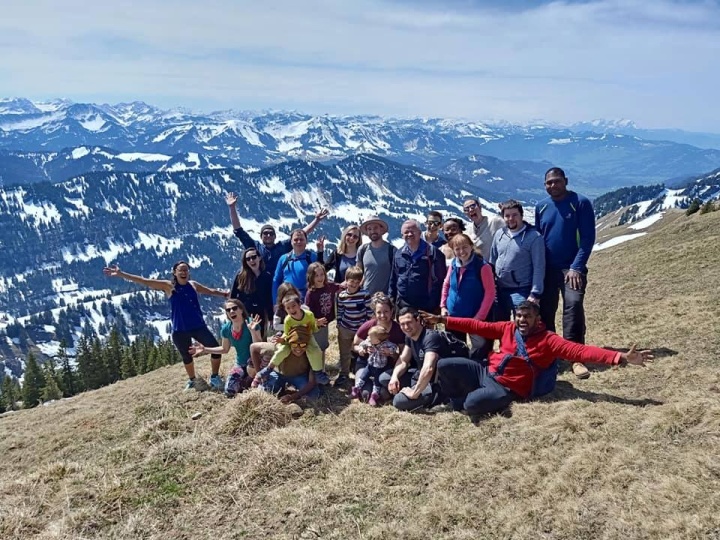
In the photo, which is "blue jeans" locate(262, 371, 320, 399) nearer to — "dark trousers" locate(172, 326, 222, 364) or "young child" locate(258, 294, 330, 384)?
"young child" locate(258, 294, 330, 384)

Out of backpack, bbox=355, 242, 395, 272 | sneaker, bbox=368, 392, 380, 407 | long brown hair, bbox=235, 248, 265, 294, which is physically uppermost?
backpack, bbox=355, 242, 395, 272

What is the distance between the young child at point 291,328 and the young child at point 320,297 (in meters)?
0.39

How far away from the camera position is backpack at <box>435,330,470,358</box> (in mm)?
10625

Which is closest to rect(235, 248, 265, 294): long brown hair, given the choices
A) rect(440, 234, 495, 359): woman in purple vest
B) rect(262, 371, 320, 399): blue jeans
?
rect(262, 371, 320, 399): blue jeans

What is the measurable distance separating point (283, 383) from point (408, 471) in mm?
4589

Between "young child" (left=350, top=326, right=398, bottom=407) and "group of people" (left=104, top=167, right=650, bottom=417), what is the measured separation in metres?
0.03

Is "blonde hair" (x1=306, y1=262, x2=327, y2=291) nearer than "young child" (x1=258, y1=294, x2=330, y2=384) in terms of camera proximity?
No

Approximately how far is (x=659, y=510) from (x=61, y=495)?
383 inches

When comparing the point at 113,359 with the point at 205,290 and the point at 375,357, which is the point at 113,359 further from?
the point at 375,357

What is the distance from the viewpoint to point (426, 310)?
11.5 meters

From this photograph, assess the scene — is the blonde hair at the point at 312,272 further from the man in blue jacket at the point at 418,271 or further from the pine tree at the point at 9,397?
the pine tree at the point at 9,397

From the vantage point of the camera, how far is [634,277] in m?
24.1

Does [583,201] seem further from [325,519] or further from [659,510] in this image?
[325,519]

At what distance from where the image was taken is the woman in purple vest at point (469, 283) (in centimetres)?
1037
